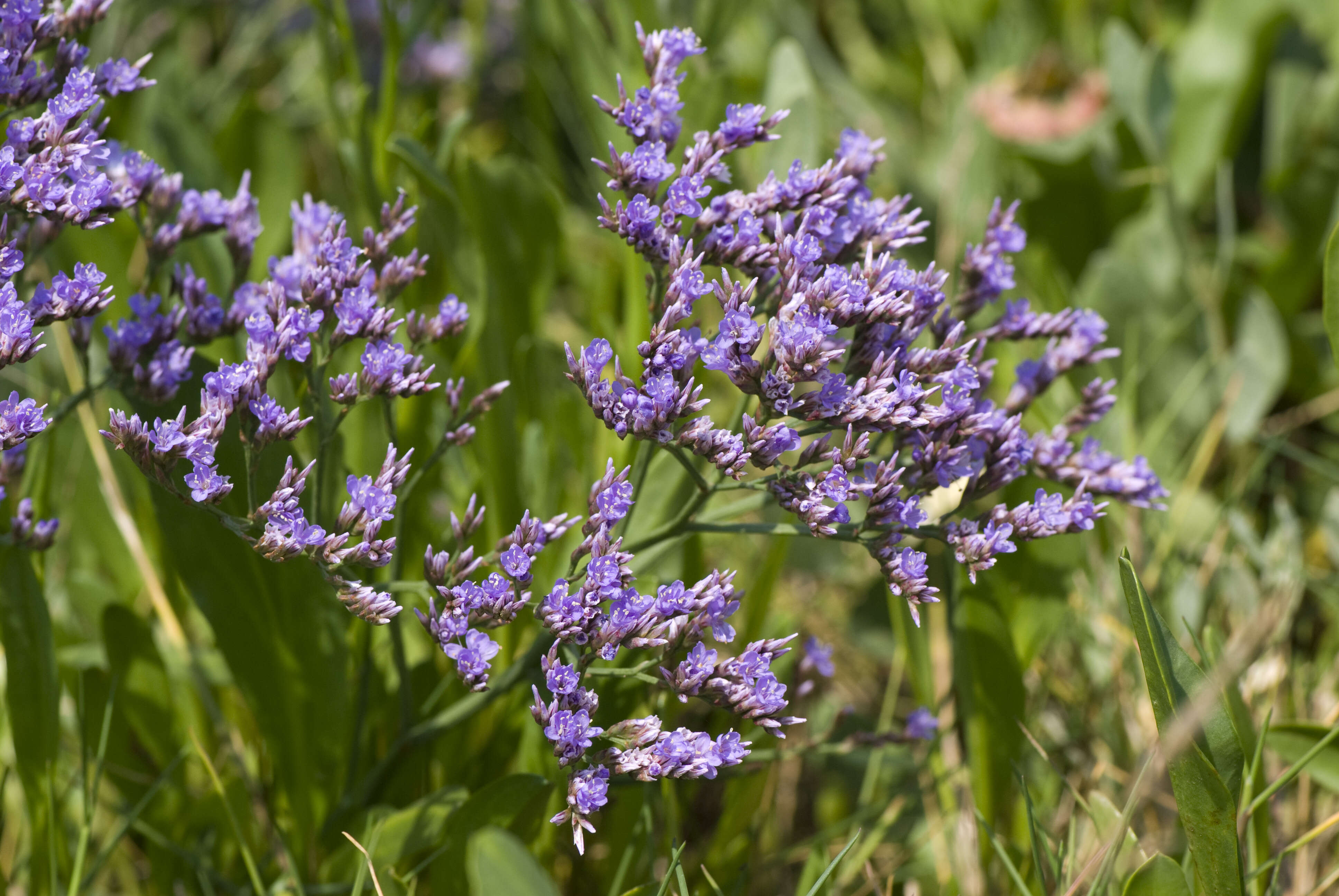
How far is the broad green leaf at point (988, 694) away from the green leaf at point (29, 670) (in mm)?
1498

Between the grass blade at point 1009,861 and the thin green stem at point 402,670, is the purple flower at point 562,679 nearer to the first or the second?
the thin green stem at point 402,670

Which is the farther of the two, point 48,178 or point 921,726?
point 921,726

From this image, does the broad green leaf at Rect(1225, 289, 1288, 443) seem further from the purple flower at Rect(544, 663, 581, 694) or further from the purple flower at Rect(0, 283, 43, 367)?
the purple flower at Rect(0, 283, 43, 367)

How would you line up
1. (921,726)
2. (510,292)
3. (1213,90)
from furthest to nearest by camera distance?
(1213,90), (510,292), (921,726)

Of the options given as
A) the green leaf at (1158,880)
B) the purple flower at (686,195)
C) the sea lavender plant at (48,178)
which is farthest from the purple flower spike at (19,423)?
the green leaf at (1158,880)

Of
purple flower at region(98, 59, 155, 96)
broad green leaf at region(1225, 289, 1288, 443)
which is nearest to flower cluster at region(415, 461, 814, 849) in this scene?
purple flower at region(98, 59, 155, 96)

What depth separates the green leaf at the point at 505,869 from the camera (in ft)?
4.26

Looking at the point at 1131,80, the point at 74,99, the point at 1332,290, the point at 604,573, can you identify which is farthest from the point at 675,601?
the point at 1131,80

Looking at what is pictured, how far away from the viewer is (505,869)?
4.30ft

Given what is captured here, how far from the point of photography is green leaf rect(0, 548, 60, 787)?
172 centimetres

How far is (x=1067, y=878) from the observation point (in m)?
1.75

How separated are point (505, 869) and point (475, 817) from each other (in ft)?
1.13

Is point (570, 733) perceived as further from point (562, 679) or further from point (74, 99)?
point (74, 99)

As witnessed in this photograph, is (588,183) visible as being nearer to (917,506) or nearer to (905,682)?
(905,682)
